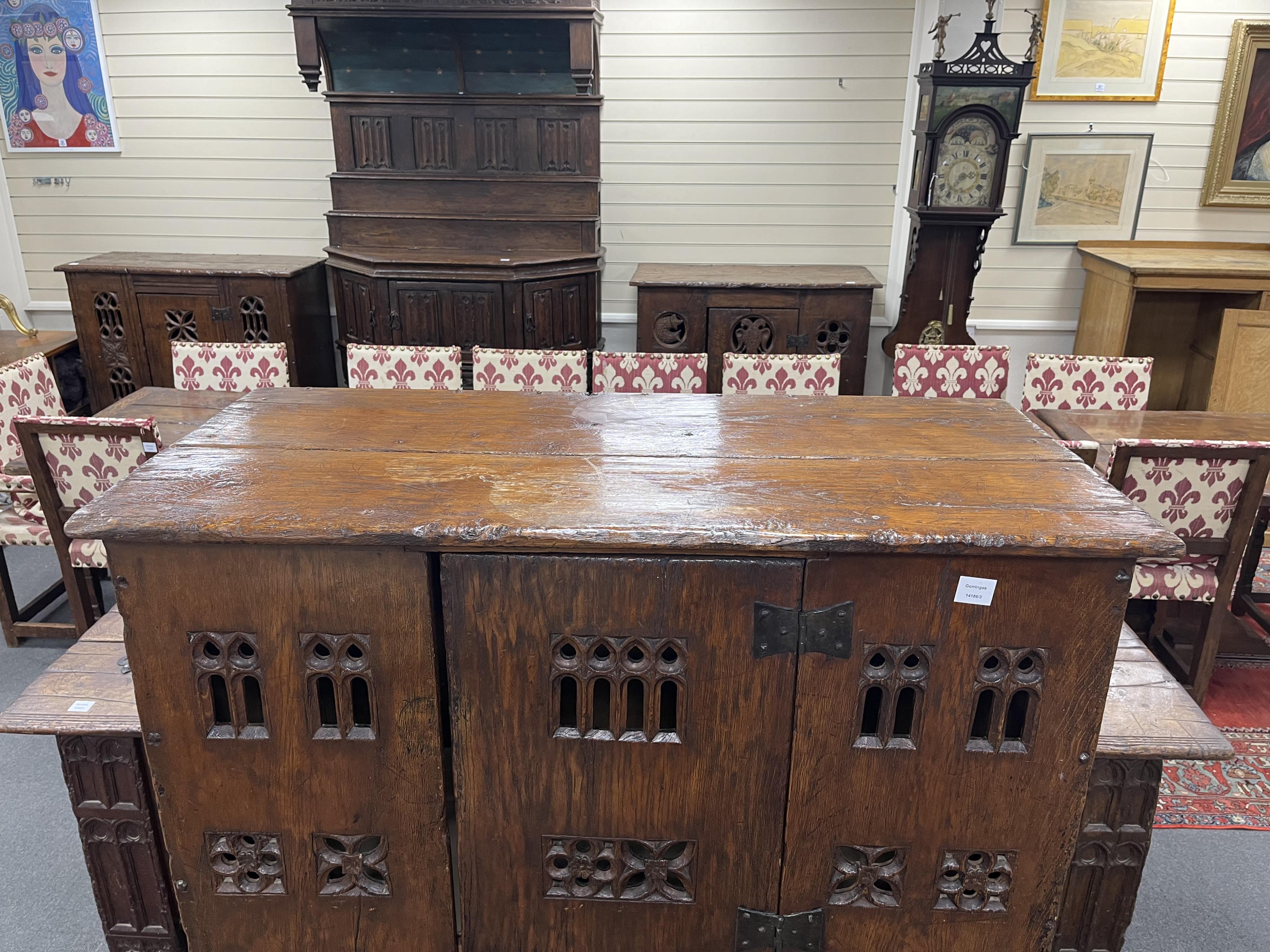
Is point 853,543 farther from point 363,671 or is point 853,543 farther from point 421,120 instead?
point 421,120

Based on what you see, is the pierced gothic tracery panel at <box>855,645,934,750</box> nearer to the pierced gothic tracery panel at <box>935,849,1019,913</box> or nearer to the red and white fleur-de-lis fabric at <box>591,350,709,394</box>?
the pierced gothic tracery panel at <box>935,849,1019,913</box>

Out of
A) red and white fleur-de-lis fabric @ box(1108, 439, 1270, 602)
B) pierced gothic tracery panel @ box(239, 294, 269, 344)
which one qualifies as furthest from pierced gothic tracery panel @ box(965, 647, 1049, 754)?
pierced gothic tracery panel @ box(239, 294, 269, 344)

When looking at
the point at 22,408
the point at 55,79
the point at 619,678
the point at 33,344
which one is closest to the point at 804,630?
the point at 619,678

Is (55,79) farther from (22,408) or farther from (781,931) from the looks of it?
(781,931)

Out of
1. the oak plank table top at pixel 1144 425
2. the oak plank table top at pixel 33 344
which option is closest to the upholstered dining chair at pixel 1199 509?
the oak plank table top at pixel 1144 425

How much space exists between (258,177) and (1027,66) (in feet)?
13.0

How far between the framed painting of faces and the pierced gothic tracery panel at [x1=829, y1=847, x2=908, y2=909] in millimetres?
5348

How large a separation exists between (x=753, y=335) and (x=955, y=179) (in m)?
1.19

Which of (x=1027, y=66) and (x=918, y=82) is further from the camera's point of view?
(x=918, y=82)

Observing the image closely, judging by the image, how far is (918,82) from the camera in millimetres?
4414

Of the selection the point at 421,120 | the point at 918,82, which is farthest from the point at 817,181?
the point at 421,120

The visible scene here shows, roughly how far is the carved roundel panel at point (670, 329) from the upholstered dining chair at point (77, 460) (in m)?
2.51

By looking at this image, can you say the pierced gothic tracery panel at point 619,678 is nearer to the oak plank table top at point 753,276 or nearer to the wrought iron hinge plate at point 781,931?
the wrought iron hinge plate at point 781,931

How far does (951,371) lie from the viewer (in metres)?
3.75
